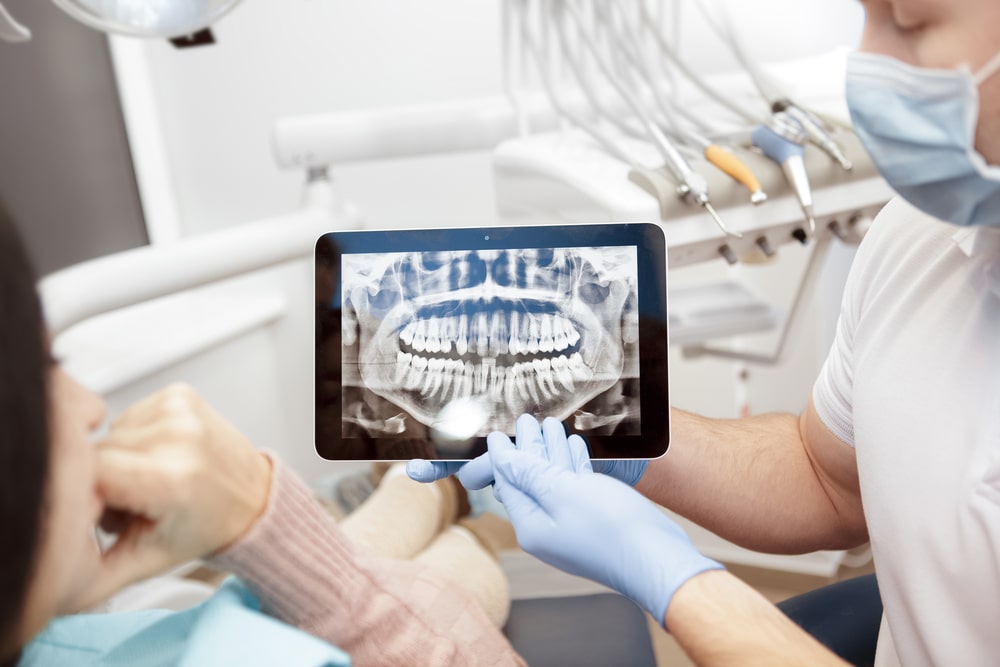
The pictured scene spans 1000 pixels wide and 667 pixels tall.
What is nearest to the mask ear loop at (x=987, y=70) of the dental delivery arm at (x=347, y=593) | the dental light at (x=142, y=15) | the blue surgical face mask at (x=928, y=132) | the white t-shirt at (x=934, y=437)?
the blue surgical face mask at (x=928, y=132)

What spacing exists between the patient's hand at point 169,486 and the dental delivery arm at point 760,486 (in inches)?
19.3

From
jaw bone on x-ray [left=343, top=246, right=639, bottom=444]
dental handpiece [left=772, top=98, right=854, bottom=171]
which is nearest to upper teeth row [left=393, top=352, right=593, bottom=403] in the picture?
jaw bone on x-ray [left=343, top=246, right=639, bottom=444]

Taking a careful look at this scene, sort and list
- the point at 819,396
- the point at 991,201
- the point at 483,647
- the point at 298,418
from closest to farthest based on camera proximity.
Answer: the point at 991,201 < the point at 483,647 < the point at 819,396 < the point at 298,418

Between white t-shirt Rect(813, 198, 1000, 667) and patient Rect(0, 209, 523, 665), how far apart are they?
1.15 feet

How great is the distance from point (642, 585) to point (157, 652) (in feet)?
1.21

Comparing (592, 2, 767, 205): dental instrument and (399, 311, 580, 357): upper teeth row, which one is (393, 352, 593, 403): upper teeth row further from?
(592, 2, 767, 205): dental instrument

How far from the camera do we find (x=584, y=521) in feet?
2.36

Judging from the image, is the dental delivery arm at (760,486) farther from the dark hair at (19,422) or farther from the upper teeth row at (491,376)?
the dark hair at (19,422)

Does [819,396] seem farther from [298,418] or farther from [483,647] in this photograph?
[298,418]

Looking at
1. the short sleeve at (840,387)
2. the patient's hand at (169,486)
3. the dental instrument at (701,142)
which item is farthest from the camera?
the dental instrument at (701,142)

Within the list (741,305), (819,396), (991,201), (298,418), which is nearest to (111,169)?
(298,418)

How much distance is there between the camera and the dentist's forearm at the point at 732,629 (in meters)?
0.63

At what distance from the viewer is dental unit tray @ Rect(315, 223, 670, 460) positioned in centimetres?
77

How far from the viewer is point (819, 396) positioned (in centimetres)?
93
